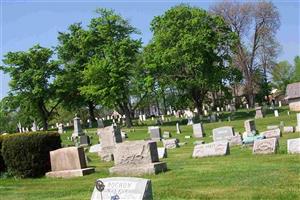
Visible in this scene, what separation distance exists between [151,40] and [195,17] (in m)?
6.69

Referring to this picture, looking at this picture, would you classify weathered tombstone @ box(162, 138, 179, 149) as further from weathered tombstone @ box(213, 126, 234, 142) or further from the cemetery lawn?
the cemetery lawn

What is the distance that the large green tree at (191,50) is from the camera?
185ft

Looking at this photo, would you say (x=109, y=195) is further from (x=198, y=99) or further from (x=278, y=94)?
(x=278, y=94)

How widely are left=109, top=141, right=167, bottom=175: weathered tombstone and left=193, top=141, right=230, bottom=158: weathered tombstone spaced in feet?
12.0

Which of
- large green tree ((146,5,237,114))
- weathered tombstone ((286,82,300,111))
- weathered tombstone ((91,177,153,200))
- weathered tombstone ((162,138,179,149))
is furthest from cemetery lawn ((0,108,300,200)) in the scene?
weathered tombstone ((286,82,300,111))

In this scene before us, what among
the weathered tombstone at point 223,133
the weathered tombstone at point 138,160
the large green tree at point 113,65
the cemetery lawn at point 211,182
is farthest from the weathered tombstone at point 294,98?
the weathered tombstone at point 138,160

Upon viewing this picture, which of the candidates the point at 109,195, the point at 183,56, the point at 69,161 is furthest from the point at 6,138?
the point at 183,56

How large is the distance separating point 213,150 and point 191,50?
38.2 m

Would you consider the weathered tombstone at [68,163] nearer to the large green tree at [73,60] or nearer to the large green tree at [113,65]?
the large green tree at [113,65]

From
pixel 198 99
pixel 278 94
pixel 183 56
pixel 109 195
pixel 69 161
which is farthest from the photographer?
pixel 278 94

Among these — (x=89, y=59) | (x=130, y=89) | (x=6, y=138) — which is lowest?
(x=6, y=138)

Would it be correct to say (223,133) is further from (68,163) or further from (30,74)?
(30,74)

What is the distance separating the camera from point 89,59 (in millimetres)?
67312

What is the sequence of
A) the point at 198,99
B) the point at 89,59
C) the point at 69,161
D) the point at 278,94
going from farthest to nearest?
the point at 278,94, the point at 89,59, the point at 198,99, the point at 69,161
